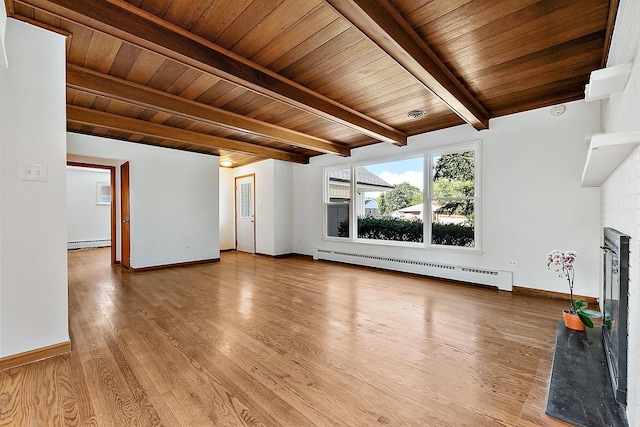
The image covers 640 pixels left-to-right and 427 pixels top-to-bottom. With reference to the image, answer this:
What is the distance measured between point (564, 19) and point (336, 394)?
2.99m

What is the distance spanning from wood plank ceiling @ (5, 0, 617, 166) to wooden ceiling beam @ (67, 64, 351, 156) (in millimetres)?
13

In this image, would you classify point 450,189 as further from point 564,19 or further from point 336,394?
point 336,394

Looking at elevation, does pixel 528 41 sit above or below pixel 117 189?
above

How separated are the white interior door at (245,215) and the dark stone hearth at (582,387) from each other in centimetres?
657

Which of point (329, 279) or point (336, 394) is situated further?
point (329, 279)

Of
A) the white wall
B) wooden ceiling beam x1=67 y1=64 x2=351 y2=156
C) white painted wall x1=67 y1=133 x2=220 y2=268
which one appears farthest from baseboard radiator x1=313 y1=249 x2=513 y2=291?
white painted wall x1=67 y1=133 x2=220 y2=268

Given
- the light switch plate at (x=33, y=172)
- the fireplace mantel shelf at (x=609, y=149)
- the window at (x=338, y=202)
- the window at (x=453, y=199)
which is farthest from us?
the window at (x=338, y=202)

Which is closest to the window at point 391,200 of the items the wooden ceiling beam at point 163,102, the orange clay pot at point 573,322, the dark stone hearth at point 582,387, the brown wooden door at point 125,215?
the wooden ceiling beam at point 163,102

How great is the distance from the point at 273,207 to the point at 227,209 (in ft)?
6.69

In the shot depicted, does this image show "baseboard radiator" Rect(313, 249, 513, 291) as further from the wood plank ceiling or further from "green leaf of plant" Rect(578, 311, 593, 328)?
the wood plank ceiling

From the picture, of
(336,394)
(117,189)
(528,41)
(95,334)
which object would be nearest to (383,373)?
(336,394)

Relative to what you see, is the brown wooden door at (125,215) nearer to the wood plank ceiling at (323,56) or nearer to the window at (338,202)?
the wood plank ceiling at (323,56)

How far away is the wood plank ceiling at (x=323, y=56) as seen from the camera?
197 cm

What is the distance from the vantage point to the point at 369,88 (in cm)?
326
